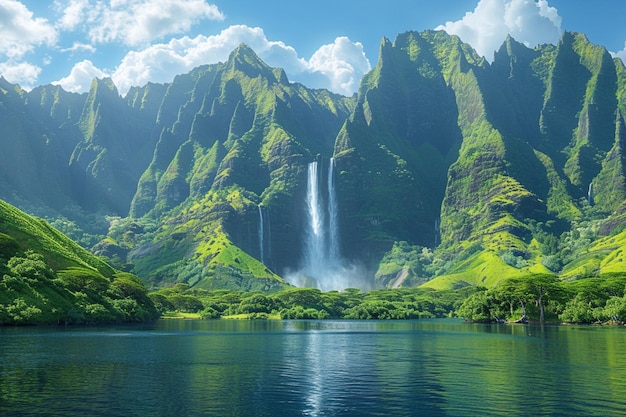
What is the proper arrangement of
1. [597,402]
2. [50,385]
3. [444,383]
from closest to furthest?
1. [597,402]
2. [50,385]
3. [444,383]

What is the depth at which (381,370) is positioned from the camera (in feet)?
269

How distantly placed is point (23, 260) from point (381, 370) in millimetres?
143385

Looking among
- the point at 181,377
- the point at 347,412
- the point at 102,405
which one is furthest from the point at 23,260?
the point at 347,412

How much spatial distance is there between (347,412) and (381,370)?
29.9 m

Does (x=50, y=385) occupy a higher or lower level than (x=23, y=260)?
lower

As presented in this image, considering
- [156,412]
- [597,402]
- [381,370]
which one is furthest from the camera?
[381,370]

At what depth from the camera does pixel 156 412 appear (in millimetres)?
51750

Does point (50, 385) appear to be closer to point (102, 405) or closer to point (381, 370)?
point (102, 405)

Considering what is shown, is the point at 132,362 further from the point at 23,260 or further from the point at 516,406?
the point at 23,260

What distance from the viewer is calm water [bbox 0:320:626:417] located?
177 ft

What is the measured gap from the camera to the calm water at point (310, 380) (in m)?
53.9

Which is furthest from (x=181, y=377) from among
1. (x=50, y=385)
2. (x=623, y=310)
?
(x=623, y=310)

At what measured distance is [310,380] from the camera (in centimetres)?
7238

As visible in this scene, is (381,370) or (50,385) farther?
(381,370)
